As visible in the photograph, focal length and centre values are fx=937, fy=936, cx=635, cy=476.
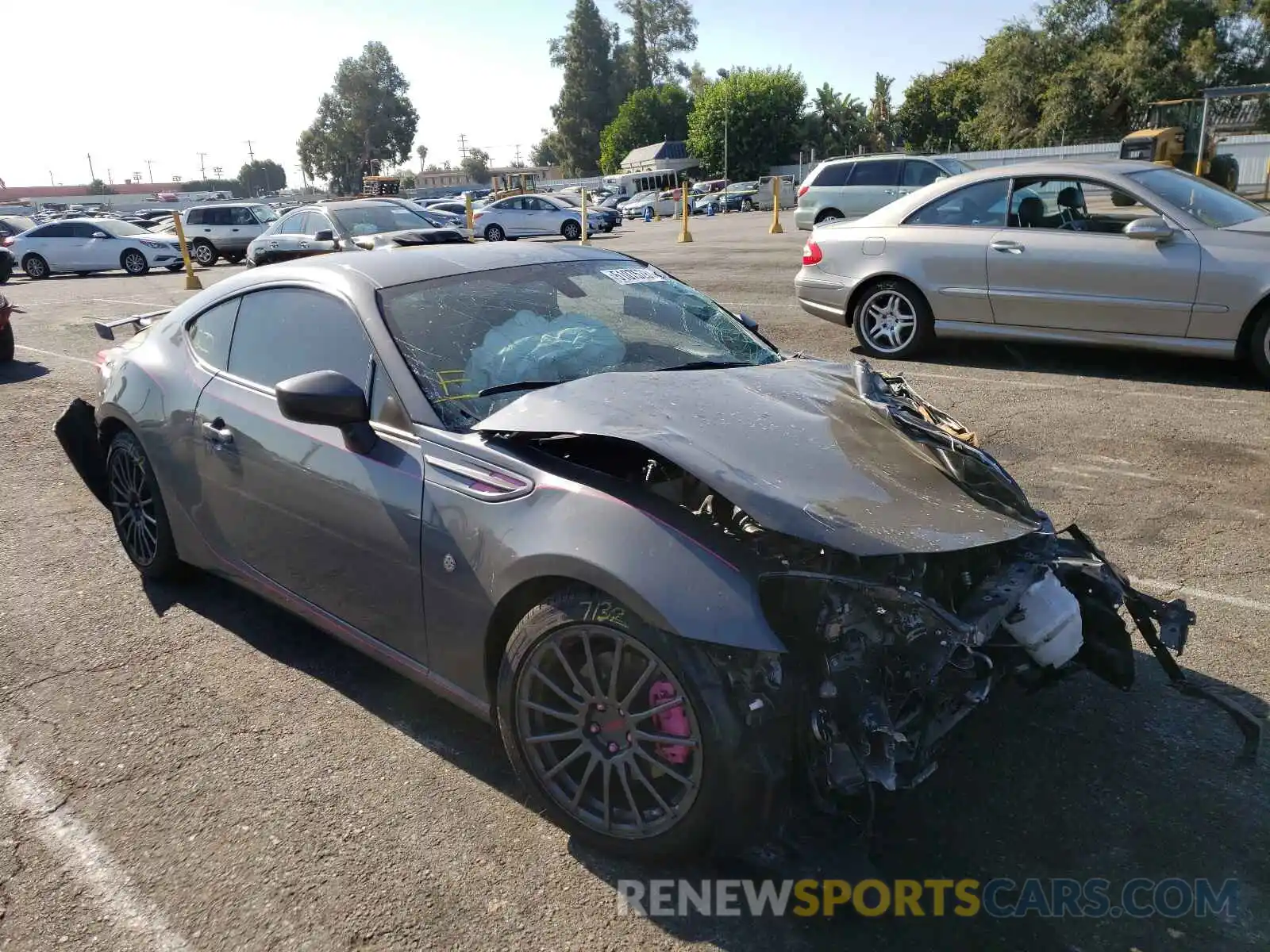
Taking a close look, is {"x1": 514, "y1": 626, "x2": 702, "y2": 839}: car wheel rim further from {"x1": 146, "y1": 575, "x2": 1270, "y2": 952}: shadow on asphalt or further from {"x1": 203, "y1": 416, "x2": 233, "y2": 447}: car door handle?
{"x1": 203, "y1": 416, "x2": 233, "y2": 447}: car door handle

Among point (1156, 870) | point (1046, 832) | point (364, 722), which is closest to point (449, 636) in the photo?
point (364, 722)

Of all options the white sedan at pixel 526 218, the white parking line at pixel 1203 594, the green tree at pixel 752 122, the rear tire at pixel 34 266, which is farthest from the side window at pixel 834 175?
the green tree at pixel 752 122

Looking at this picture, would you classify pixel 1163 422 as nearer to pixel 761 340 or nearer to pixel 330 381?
pixel 761 340

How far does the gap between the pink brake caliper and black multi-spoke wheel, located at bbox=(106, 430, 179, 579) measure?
267 cm

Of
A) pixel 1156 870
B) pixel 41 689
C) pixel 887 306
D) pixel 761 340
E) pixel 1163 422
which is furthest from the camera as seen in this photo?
pixel 887 306

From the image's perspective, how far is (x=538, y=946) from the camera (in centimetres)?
225

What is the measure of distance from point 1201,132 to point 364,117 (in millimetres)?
87604

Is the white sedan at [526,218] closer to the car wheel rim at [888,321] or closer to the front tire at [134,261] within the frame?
the front tire at [134,261]

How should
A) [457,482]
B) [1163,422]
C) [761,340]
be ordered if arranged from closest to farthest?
1. [457,482]
2. [761,340]
3. [1163,422]

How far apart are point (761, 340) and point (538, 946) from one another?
249 cm

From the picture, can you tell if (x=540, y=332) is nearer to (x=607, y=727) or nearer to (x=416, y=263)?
(x=416, y=263)

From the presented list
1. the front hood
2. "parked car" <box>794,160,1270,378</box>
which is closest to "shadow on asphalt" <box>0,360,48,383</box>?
"parked car" <box>794,160,1270,378</box>

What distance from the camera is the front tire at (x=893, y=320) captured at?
8047 millimetres

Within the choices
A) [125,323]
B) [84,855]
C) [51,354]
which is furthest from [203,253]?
[84,855]
